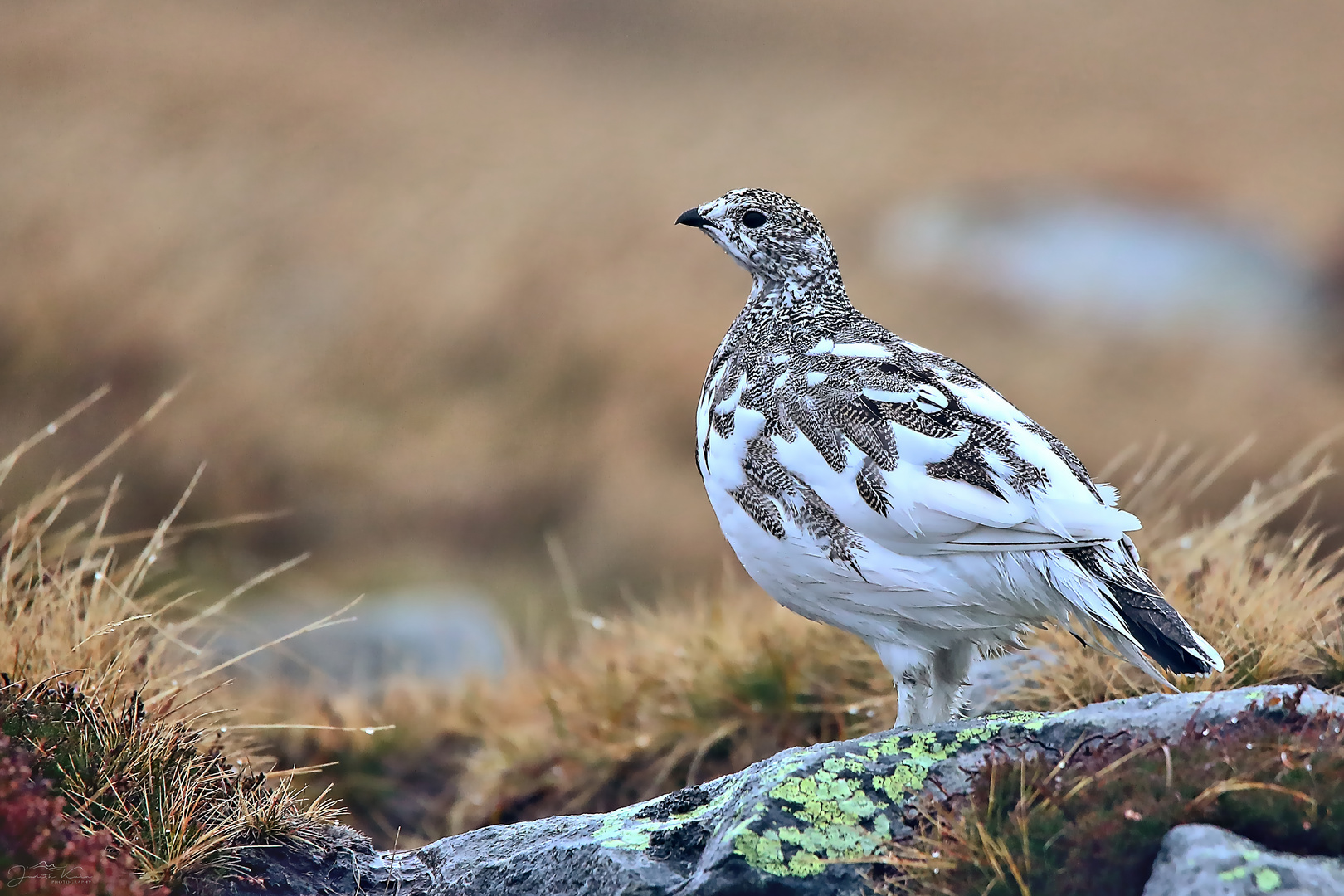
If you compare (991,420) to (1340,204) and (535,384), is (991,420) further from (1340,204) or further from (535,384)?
(1340,204)

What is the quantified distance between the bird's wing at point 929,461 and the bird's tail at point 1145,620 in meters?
0.10

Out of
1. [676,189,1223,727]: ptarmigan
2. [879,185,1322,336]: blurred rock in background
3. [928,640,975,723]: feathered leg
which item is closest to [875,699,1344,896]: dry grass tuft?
[676,189,1223,727]: ptarmigan

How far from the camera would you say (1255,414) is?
16.2 meters

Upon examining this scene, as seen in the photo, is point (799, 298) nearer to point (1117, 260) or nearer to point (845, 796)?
point (845, 796)

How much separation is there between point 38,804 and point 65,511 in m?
9.60

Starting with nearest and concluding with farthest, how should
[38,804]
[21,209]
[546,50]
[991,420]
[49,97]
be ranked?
[38,804] → [991,420] → [21,209] → [49,97] → [546,50]

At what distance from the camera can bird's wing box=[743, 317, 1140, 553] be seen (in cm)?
326

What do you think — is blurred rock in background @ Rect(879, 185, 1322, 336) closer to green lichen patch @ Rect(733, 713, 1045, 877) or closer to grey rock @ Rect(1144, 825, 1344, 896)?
green lichen patch @ Rect(733, 713, 1045, 877)

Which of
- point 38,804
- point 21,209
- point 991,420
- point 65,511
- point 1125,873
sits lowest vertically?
point 65,511

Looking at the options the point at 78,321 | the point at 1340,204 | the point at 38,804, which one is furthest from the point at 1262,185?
the point at 38,804

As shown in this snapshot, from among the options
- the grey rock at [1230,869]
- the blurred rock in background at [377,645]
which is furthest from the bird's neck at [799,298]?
the blurred rock in background at [377,645]

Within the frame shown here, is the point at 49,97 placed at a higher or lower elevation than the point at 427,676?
higher

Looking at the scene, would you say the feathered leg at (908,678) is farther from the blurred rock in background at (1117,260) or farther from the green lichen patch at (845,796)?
the blurred rock in background at (1117,260)

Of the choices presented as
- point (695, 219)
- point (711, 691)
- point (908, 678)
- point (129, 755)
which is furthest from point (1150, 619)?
point (711, 691)
